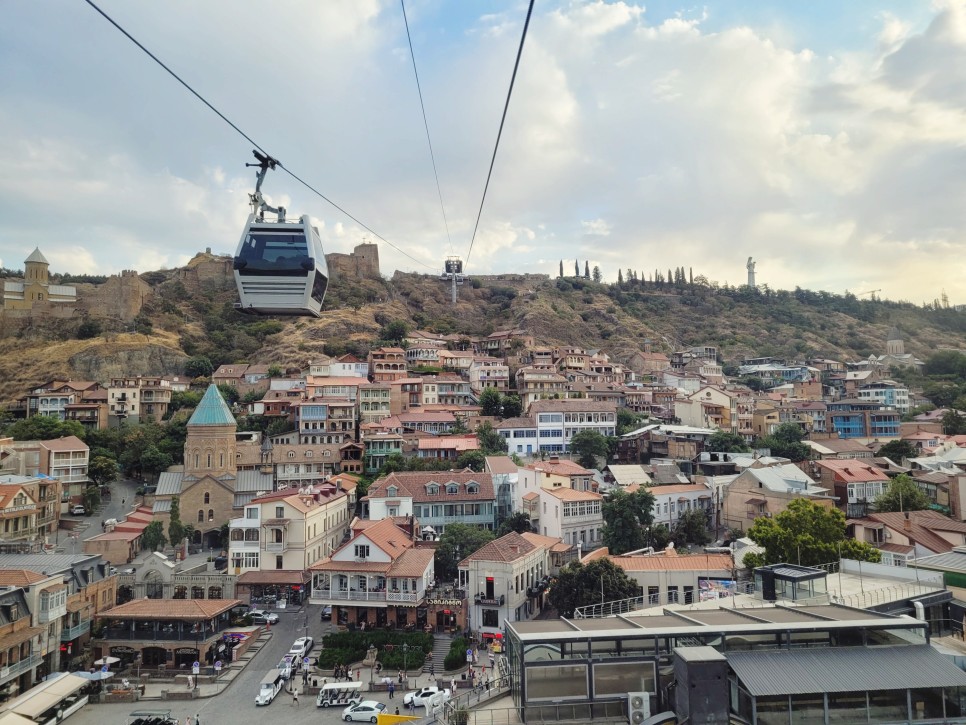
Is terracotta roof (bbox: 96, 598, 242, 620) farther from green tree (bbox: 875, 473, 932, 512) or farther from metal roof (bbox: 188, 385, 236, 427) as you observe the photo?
green tree (bbox: 875, 473, 932, 512)

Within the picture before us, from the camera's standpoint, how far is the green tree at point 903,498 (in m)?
30.0

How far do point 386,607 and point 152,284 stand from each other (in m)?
71.2

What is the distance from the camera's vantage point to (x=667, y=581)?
75.3 feet

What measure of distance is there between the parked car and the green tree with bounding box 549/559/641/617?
1099 centimetres

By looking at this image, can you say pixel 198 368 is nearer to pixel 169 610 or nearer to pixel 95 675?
pixel 169 610

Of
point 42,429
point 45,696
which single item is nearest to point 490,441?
point 45,696

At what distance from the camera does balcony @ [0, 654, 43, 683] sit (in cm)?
2025

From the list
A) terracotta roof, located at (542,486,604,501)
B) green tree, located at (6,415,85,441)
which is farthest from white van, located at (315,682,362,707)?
green tree, located at (6,415,85,441)

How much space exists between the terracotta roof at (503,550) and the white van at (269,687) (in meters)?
6.84

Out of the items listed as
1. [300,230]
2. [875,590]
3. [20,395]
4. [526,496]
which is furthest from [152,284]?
[875,590]

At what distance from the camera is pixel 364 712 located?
1831cm

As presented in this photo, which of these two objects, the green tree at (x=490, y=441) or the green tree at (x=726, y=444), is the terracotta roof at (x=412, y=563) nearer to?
the green tree at (x=490, y=441)

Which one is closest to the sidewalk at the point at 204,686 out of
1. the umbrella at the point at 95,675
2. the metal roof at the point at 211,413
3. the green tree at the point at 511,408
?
the umbrella at the point at 95,675

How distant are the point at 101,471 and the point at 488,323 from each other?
163 ft
